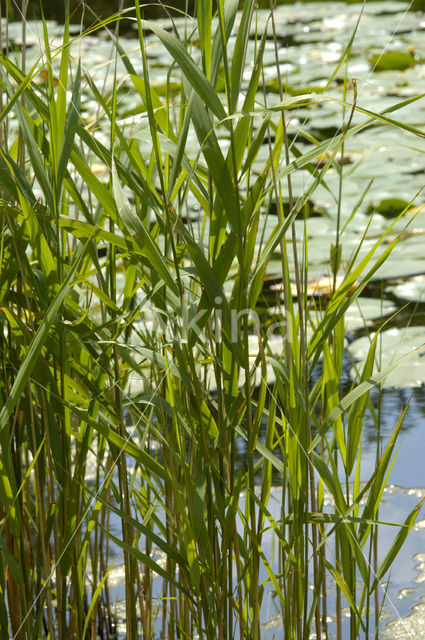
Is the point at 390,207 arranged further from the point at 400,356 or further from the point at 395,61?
the point at 395,61

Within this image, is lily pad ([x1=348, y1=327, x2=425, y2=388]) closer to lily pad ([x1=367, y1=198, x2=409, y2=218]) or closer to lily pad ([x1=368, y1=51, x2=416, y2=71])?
lily pad ([x1=367, y1=198, x2=409, y2=218])

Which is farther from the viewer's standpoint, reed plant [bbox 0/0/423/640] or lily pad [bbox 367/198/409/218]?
lily pad [bbox 367/198/409/218]

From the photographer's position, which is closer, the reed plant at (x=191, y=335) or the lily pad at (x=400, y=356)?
the reed plant at (x=191, y=335)

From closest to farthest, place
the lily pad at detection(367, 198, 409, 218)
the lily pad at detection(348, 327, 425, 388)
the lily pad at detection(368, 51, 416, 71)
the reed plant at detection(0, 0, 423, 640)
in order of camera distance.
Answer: the reed plant at detection(0, 0, 423, 640) → the lily pad at detection(348, 327, 425, 388) → the lily pad at detection(367, 198, 409, 218) → the lily pad at detection(368, 51, 416, 71)

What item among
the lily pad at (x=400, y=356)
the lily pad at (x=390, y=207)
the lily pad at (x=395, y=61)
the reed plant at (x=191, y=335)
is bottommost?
the reed plant at (x=191, y=335)

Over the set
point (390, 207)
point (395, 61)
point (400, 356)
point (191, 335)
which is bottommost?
point (191, 335)

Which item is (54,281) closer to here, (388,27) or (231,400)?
(231,400)

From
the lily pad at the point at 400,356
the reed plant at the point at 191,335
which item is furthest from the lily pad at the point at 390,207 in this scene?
the reed plant at the point at 191,335

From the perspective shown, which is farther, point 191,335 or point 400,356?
point 400,356

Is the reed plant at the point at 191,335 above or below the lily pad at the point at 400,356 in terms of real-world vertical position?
below

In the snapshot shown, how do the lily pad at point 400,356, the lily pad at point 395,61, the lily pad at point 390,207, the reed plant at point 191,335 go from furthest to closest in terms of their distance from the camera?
the lily pad at point 395,61 → the lily pad at point 390,207 → the lily pad at point 400,356 → the reed plant at point 191,335

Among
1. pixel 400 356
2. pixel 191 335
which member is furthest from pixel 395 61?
pixel 191 335

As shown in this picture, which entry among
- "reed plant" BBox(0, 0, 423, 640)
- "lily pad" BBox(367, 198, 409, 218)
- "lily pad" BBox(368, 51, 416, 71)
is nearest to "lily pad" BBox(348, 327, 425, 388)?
"lily pad" BBox(367, 198, 409, 218)

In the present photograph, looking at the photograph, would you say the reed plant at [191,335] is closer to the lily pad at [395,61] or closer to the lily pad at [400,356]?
the lily pad at [400,356]
